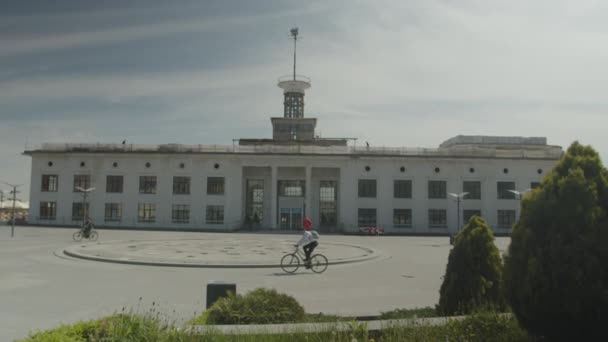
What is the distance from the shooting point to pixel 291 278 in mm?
14523

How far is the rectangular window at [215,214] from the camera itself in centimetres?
5025

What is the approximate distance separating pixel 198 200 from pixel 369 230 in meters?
19.9

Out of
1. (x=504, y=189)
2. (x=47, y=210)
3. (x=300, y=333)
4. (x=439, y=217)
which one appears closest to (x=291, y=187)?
(x=439, y=217)

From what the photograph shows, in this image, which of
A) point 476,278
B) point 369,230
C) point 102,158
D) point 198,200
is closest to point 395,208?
point 369,230

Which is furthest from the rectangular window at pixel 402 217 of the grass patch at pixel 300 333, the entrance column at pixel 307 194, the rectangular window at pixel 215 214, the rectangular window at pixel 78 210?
the grass patch at pixel 300 333

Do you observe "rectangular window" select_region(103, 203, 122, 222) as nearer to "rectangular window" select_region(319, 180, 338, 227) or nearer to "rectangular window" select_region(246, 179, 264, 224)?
"rectangular window" select_region(246, 179, 264, 224)

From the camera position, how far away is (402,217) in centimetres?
5062

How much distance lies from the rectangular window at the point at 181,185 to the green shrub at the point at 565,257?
48.3 m

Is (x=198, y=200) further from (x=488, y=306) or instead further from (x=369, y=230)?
(x=488, y=306)

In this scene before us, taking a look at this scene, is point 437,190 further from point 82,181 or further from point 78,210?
point 78,210

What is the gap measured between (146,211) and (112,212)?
406 cm

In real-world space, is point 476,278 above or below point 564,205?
below

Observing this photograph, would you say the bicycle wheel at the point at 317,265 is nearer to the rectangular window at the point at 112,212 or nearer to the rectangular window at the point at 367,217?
the rectangular window at the point at 367,217

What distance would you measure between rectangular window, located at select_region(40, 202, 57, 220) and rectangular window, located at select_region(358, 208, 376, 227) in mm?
36046
